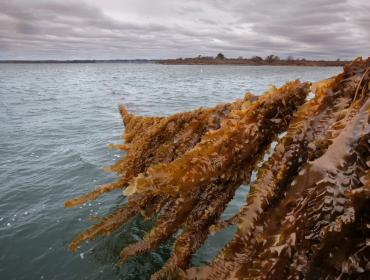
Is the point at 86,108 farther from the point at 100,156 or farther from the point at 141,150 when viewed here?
the point at 141,150

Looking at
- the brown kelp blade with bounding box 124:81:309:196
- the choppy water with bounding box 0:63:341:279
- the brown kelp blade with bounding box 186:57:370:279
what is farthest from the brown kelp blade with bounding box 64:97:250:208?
the choppy water with bounding box 0:63:341:279

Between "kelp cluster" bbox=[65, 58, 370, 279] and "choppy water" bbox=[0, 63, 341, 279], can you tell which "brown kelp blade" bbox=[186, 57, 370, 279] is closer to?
"kelp cluster" bbox=[65, 58, 370, 279]

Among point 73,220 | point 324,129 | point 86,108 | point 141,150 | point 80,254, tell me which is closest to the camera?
point 324,129

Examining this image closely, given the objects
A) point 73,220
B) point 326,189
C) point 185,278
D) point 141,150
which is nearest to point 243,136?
point 326,189

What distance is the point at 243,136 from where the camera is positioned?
2.00 metres

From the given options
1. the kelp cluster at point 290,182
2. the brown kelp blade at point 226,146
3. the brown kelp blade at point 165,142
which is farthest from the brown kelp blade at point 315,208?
the brown kelp blade at point 165,142

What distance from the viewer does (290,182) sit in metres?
1.79

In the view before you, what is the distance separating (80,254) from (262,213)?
5.00 meters

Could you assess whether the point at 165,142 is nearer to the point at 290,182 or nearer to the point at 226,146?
the point at 226,146

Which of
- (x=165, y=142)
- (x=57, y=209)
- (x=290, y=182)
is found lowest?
(x=57, y=209)

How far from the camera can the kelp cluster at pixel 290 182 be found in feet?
4.69

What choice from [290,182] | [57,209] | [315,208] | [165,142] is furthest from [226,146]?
[57,209]

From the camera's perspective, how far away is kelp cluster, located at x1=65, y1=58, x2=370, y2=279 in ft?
4.69

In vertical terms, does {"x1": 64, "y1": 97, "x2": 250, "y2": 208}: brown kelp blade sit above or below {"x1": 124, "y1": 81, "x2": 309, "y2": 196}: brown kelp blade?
below
